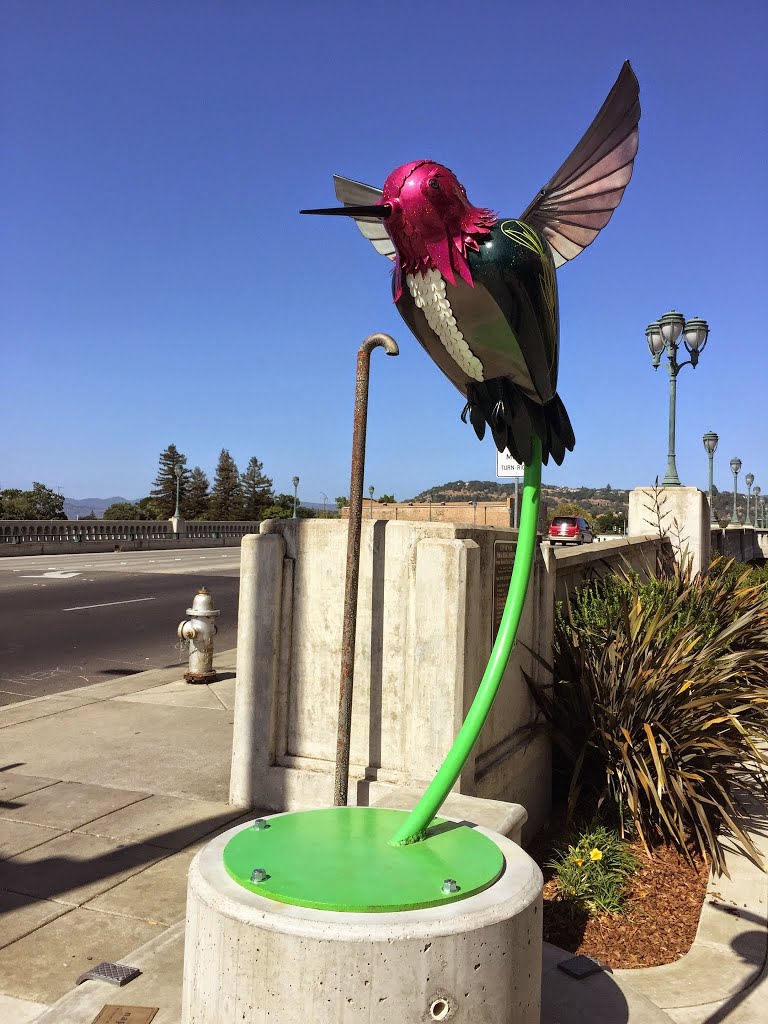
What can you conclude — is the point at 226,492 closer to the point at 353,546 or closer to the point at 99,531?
the point at 99,531

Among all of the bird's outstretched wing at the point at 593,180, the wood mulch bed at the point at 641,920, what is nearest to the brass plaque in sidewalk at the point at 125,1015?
the wood mulch bed at the point at 641,920

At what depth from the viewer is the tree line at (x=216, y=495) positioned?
88925 mm

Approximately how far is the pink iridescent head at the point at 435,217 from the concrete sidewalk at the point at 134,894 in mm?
2652

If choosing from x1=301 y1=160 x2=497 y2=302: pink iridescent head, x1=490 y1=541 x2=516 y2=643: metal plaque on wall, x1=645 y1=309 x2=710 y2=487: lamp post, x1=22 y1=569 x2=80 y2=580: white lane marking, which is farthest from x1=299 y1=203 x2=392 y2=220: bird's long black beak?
x1=22 y1=569 x2=80 y2=580: white lane marking

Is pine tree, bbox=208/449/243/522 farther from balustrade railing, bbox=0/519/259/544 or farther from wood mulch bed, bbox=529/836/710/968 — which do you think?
wood mulch bed, bbox=529/836/710/968

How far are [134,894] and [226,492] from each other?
90679 mm

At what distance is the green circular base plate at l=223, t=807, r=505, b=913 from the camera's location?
7.66 ft

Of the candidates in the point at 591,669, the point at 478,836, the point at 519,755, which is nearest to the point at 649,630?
the point at 591,669

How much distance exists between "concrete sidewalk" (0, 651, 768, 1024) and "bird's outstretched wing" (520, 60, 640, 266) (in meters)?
2.93

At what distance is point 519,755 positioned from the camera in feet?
15.7

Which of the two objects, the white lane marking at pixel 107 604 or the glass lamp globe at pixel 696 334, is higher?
the glass lamp globe at pixel 696 334

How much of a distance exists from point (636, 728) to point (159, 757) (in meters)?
3.46

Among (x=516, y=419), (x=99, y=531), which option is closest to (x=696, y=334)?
(x=516, y=419)

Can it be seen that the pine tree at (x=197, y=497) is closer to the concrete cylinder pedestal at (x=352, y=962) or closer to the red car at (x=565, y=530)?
the red car at (x=565, y=530)
